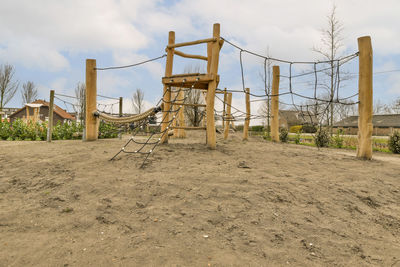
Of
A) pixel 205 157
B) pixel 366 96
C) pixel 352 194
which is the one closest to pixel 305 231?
pixel 352 194

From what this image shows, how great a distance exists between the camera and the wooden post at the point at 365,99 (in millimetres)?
5340

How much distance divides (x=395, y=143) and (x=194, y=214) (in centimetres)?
1002

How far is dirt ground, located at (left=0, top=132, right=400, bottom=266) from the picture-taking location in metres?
1.89

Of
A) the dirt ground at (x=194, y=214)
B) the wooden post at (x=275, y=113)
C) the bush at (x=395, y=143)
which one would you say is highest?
the wooden post at (x=275, y=113)

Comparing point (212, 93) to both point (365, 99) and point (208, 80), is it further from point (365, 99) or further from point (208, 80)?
point (365, 99)

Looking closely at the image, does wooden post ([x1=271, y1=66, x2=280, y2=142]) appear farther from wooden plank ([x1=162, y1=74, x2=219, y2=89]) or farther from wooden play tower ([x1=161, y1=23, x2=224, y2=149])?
wooden plank ([x1=162, y1=74, x2=219, y2=89])

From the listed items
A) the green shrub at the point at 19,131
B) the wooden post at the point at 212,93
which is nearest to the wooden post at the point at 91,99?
the wooden post at the point at 212,93

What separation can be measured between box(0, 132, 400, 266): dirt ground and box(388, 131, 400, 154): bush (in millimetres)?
6589

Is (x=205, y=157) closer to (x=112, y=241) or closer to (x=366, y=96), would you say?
(x=112, y=241)

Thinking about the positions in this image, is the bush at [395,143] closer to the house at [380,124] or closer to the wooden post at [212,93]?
the wooden post at [212,93]

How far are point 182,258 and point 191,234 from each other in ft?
0.99

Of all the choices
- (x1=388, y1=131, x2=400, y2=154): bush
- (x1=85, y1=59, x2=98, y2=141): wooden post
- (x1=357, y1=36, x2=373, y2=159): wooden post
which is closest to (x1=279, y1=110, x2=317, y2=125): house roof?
(x1=357, y1=36, x2=373, y2=159): wooden post

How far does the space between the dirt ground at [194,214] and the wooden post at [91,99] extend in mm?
2469

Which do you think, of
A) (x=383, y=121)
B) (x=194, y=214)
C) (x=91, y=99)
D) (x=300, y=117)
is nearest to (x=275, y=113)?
(x=91, y=99)
